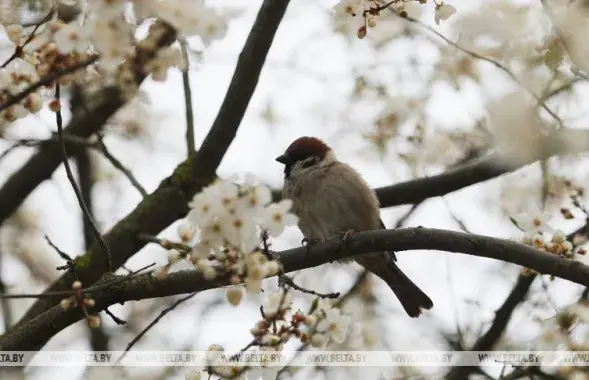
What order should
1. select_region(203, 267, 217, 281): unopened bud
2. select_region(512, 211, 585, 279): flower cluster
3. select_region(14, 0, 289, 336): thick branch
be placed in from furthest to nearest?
select_region(14, 0, 289, 336): thick branch → select_region(512, 211, 585, 279): flower cluster → select_region(203, 267, 217, 281): unopened bud

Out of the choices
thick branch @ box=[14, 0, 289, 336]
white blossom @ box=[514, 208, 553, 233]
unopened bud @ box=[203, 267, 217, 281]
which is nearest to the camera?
unopened bud @ box=[203, 267, 217, 281]

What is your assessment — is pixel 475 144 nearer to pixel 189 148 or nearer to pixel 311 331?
pixel 189 148

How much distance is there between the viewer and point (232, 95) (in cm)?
327

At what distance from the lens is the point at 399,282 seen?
426cm

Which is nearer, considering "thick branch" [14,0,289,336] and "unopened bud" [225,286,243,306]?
"unopened bud" [225,286,243,306]

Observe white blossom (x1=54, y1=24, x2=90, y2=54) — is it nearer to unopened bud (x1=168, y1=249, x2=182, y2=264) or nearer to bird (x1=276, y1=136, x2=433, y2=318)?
unopened bud (x1=168, y1=249, x2=182, y2=264)

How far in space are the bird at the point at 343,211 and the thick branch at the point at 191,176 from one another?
0.73 m

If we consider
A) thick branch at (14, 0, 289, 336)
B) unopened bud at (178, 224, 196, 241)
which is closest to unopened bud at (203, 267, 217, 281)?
unopened bud at (178, 224, 196, 241)

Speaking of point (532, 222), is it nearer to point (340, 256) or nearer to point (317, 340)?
point (340, 256)

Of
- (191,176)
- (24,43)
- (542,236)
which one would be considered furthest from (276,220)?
(191,176)

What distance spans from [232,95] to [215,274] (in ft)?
5.18

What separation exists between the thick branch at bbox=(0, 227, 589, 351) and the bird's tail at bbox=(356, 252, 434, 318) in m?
1.44

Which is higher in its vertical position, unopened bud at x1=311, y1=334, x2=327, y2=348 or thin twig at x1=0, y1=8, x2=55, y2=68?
thin twig at x1=0, y1=8, x2=55, y2=68

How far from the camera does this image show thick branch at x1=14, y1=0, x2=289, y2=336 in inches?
122
